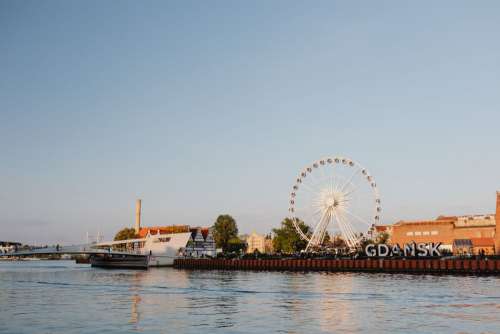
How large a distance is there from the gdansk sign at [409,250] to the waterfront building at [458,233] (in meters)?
30.2

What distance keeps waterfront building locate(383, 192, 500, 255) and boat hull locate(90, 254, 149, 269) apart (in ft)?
213

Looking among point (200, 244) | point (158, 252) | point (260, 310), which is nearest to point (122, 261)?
point (158, 252)

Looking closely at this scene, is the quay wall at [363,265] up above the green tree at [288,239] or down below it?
below

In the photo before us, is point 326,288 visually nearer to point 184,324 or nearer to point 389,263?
point 184,324

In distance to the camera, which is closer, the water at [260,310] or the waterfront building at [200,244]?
the water at [260,310]

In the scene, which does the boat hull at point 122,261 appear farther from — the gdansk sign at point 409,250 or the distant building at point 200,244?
the gdansk sign at point 409,250

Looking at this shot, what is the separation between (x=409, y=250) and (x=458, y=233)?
39869 millimetres

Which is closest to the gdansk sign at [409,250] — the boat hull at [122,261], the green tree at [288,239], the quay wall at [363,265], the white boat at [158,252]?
the quay wall at [363,265]

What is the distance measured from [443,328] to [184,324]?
1629cm

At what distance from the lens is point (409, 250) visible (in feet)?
352

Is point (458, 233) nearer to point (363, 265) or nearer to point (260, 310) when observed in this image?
point (363, 265)

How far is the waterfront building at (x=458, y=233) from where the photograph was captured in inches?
5330

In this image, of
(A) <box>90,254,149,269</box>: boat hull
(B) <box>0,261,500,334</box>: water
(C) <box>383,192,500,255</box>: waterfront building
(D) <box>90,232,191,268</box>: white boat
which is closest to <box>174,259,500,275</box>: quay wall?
(D) <box>90,232,191,268</box>: white boat

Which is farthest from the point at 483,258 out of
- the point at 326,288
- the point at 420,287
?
the point at 326,288
